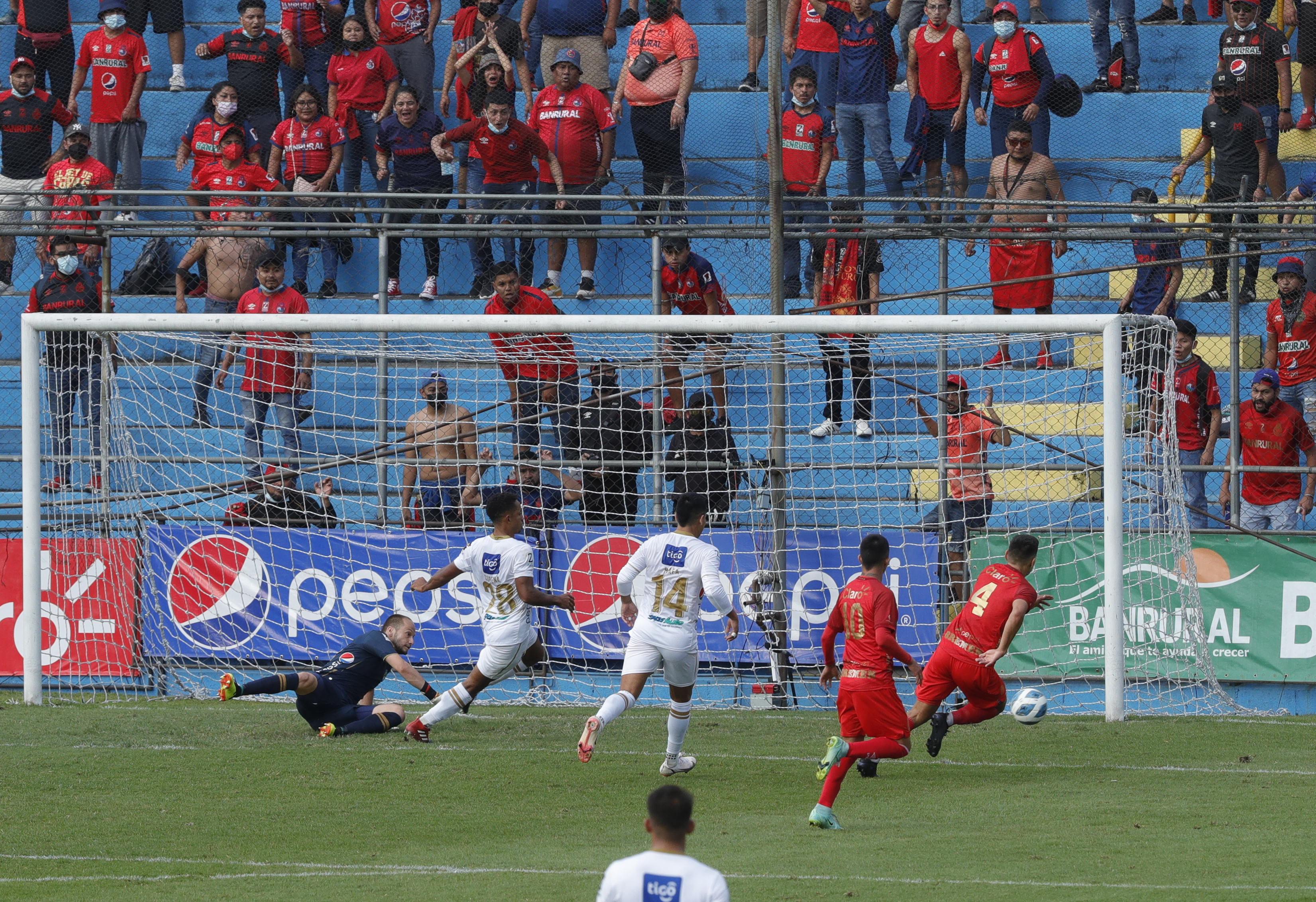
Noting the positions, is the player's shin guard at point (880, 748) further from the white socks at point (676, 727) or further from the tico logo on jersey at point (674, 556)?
the tico logo on jersey at point (674, 556)

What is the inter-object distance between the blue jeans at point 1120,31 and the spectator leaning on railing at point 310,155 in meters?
9.08

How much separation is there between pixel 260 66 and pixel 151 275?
2.93 meters

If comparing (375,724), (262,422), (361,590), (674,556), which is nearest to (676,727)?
(674,556)

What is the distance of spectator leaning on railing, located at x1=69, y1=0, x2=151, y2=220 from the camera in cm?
1894

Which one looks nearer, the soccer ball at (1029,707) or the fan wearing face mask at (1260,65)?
A: the soccer ball at (1029,707)

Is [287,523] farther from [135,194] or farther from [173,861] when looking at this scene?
[173,861]

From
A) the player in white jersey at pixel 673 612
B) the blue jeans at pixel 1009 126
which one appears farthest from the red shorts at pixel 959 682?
the blue jeans at pixel 1009 126

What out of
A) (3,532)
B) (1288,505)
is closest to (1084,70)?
(1288,505)

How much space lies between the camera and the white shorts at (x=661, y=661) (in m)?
9.88

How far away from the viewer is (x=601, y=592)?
538 inches

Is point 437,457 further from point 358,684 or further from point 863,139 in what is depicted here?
point 863,139

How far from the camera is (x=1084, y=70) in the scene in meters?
20.3

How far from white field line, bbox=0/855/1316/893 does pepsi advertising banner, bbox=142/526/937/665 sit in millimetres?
6175

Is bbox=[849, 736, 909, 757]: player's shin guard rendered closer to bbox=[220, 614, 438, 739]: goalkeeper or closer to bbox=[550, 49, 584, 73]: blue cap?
bbox=[220, 614, 438, 739]: goalkeeper
